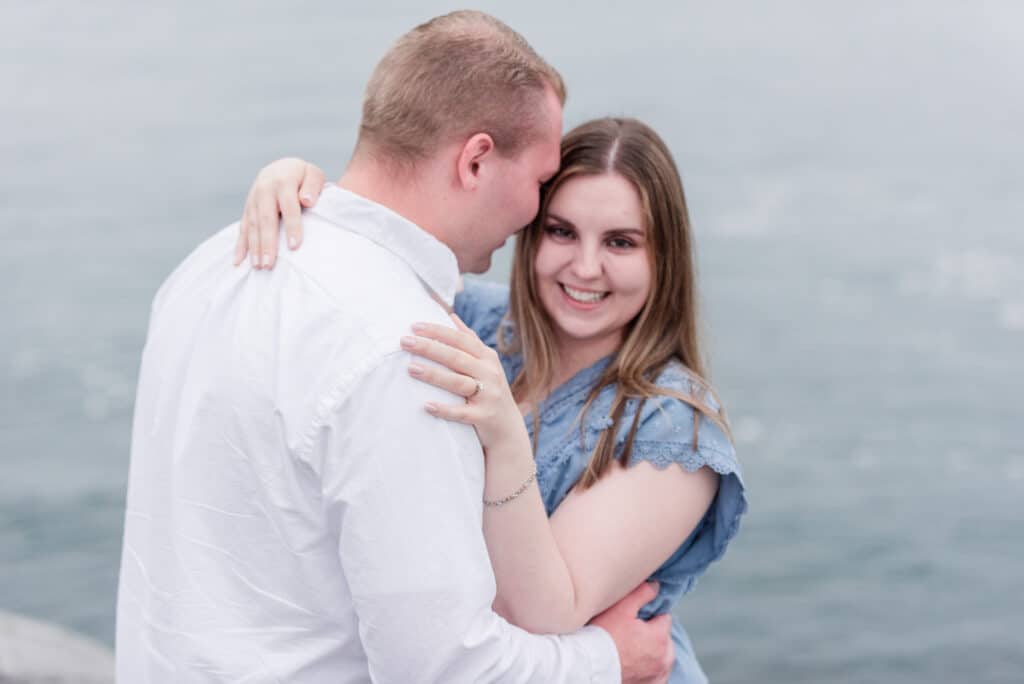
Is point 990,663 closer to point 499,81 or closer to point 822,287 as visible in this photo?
point 822,287

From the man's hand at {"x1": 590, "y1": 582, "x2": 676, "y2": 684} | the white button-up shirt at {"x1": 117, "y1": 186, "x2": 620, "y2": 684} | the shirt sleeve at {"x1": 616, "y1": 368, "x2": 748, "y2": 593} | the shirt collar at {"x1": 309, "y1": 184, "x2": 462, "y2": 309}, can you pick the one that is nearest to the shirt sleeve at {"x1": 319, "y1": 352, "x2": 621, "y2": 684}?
the white button-up shirt at {"x1": 117, "y1": 186, "x2": 620, "y2": 684}

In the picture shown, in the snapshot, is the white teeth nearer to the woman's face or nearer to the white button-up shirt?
the woman's face

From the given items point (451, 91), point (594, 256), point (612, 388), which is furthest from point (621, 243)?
point (451, 91)

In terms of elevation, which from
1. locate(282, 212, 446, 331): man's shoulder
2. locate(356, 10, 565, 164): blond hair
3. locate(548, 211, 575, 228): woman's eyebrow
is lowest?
locate(548, 211, 575, 228): woman's eyebrow

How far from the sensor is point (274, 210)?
6.19 ft

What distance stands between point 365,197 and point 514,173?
230mm

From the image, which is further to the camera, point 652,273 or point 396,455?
point 652,273

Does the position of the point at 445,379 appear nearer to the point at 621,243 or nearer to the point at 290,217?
the point at 290,217

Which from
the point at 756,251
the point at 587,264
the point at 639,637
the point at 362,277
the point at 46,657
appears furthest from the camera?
the point at 756,251

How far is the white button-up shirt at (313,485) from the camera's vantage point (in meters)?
1.65

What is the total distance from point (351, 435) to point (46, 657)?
8.25 ft

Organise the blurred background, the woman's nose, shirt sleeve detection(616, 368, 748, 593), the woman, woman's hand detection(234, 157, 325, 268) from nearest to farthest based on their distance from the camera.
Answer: woman's hand detection(234, 157, 325, 268) → the woman → shirt sleeve detection(616, 368, 748, 593) → the woman's nose → the blurred background

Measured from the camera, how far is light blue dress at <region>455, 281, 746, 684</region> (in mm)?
2238

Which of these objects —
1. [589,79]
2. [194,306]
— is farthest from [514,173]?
[589,79]
